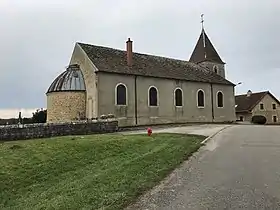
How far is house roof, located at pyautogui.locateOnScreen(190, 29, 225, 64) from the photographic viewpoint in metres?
45.7

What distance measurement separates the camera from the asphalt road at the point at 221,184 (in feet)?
23.2

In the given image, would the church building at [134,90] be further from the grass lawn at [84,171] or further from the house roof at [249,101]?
the house roof at [249,101]

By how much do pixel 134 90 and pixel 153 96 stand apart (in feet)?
7.90

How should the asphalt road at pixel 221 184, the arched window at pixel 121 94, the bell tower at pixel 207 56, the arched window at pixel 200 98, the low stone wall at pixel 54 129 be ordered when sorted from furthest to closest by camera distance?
the bell tower at pixel 207 56 → the arched window at pixel 200 98 → the arched window at pixel 121 94 → the low stone wall at pixel 54 129 → the asphalt road at pixel 221 184

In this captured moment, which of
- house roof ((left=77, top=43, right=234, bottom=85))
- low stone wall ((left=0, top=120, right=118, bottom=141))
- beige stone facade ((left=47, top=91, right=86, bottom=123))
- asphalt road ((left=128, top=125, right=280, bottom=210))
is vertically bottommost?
asphalt road ((left=128, top=125, right=280, bottom=210))

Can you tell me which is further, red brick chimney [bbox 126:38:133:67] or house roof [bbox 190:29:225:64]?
house roof [bbox 190:29:225:64]

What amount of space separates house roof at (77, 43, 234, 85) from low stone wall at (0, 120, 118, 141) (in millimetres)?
7667

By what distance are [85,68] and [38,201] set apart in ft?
81.7

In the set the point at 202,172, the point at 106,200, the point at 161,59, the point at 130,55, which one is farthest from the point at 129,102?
the point at 106,200

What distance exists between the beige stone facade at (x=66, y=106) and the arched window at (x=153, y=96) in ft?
21.3

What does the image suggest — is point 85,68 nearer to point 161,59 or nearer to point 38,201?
point 161,59

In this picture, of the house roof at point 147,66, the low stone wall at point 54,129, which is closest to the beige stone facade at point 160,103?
the house roof at point 147,66

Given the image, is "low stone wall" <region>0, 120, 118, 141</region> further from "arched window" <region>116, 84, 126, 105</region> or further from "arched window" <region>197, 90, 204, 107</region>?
"arched window" <region>197, 90, 204, 107</region>

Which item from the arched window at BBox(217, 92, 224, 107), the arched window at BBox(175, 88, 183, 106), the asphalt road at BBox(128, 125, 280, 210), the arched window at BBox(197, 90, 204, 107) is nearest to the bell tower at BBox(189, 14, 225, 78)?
the arched window at BBox(217, 92, 224, 107)
